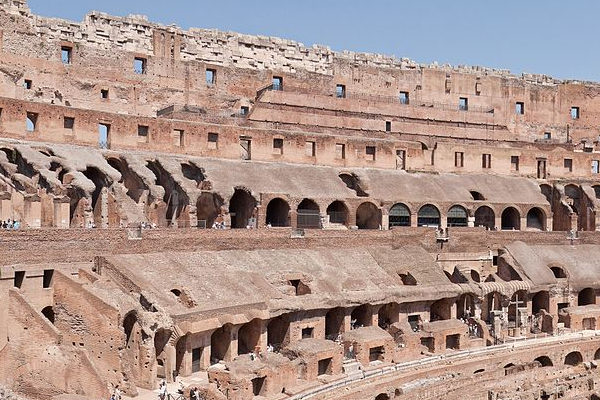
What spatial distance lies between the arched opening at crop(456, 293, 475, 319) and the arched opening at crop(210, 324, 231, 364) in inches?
579

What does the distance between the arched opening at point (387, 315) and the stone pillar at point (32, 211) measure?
1619 centimetres

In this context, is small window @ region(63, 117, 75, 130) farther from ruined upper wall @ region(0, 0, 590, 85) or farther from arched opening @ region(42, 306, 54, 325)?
arched opening @ region(42, 306, 54, 325)

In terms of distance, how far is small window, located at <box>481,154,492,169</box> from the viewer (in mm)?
50906

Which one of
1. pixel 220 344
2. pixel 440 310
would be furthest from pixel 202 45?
pixel 220 344

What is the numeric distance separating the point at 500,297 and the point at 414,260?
4995 mm

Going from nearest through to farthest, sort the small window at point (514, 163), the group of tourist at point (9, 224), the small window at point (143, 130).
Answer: the group of tourist at point (9, 224) → the small window at point (143, 130) → the small window at point (514, 163)

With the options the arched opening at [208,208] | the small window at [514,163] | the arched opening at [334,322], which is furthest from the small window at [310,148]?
the small window at [514,163]

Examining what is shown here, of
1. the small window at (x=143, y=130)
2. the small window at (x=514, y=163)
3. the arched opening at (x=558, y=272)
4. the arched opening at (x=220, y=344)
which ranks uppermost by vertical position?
the small window at (x=143, y=130)

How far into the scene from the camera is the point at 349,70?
172 ft

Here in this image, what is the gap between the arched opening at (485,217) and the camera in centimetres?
4744

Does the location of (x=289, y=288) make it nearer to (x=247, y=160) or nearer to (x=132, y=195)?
(x=132, y=195)

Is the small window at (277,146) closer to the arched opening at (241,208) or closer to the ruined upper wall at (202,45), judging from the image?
the arched opening at (241,208)

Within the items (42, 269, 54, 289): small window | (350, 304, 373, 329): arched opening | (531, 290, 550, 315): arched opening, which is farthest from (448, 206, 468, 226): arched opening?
(42, 269, 54, 289): small window

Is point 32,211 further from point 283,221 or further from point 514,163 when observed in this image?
point 514,163
